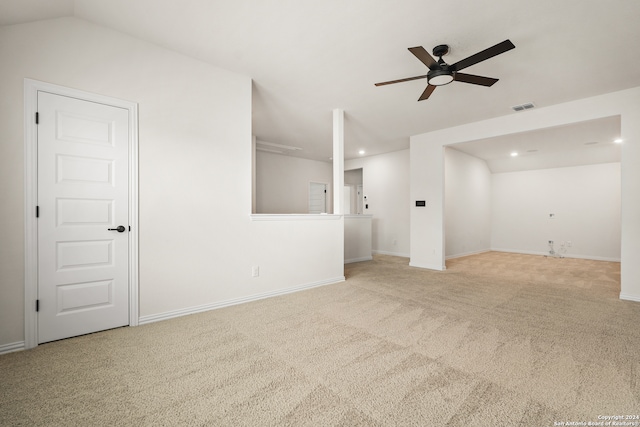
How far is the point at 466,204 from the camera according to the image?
24.8ft

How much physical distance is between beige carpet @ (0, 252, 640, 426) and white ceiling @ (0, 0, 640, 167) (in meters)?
2.88

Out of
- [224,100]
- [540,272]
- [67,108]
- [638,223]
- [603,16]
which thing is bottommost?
[540,272]

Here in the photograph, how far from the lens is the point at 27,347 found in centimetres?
233

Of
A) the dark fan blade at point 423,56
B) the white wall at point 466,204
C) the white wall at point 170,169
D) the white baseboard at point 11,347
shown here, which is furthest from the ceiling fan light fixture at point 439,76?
the white baseboard at point 11,347

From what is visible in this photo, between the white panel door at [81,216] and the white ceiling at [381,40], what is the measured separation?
0.88m

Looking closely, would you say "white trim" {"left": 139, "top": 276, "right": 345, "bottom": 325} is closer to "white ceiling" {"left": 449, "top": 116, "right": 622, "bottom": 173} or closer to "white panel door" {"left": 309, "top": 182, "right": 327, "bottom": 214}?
"white ceiling" {"left": 449, "top": 116, "right": 622, "bottom": 173}

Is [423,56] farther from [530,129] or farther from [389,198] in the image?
[389,198]

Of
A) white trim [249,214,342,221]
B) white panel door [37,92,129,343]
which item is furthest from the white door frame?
white trim [249,214,342,221]

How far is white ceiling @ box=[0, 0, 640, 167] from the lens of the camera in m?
2.40

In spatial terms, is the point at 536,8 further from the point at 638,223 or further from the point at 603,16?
the point at 638,223

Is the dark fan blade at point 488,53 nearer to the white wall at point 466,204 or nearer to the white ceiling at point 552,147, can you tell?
the white ceiling at point 552,147

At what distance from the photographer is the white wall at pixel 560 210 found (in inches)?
267

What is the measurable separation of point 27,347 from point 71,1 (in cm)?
300

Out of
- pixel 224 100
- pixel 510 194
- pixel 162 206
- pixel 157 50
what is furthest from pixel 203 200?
pixel 510 194
